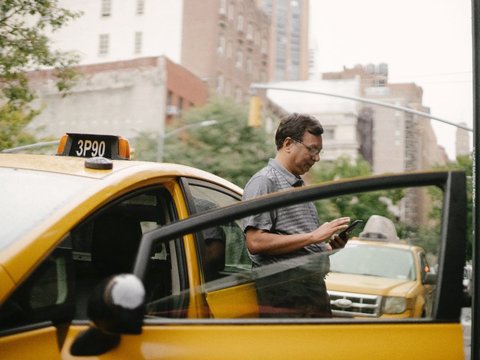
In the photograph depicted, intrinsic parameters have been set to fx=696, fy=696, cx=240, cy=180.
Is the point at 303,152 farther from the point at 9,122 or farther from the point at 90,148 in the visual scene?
the point at 9,122

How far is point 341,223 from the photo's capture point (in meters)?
2.31

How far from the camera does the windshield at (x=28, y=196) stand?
6.75 ft

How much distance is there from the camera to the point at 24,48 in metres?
8.38

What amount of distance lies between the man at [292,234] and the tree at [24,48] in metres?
5.38

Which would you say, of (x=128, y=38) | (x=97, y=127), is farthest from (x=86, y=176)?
(x=128, y=38)

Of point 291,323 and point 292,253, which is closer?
point 291,323

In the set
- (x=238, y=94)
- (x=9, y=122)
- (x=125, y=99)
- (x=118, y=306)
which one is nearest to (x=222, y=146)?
(x=125, y=99)

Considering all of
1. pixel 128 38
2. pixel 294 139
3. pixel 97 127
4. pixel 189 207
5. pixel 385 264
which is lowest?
pixel 385 264

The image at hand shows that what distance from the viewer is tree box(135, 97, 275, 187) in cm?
3017

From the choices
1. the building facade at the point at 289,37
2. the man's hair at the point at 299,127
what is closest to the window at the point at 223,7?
the man's hair at the point at 299,127

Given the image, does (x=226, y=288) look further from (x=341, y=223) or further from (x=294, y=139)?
(x=294, y=139)

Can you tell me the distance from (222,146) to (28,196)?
28616 millimetres

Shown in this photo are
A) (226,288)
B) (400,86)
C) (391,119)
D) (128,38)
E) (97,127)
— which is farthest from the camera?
(128,38)

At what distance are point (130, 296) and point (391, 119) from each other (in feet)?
137
